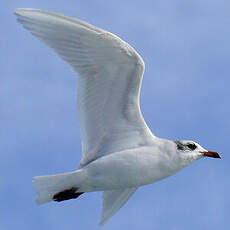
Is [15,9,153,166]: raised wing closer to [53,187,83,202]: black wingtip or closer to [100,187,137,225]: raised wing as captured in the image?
[53,187,83,202]: black wingtip

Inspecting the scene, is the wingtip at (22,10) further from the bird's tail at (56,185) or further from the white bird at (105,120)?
the bird's tail at (56,185)

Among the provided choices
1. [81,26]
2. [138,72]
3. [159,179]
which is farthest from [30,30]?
[159,179]

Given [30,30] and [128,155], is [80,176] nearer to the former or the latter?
[128,155]

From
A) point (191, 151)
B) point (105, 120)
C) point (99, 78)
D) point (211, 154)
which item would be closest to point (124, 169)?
point (105, 120)

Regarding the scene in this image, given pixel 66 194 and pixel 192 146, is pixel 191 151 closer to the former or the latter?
pixel 192 146

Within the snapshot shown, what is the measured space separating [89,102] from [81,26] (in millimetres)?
1516

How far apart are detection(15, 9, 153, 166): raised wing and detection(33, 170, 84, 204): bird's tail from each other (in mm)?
488

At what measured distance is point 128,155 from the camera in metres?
14.8

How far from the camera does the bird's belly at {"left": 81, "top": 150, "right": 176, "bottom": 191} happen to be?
1473cm

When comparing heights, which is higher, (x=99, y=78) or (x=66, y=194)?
(x=99, y=78)

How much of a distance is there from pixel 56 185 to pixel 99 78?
2205 millimetres

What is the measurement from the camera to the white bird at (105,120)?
14383 mm

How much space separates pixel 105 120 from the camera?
1509 centimetres

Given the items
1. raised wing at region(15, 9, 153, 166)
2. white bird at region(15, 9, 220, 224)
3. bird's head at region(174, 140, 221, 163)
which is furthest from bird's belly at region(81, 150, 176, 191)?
bird's head at region(174, 140, 221, 163)
